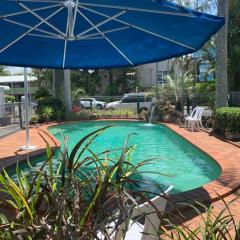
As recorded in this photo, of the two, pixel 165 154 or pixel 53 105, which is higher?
pixel 53 105

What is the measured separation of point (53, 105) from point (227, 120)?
10.8 meters

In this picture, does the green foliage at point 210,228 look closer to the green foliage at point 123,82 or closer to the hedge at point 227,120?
the hedge at point 227,120

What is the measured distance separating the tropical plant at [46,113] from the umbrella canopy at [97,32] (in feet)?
39.9

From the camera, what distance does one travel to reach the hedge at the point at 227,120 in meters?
11.9

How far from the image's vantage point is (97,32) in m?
7.16

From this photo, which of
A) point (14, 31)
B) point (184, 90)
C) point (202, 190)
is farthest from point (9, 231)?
point (184, 90)

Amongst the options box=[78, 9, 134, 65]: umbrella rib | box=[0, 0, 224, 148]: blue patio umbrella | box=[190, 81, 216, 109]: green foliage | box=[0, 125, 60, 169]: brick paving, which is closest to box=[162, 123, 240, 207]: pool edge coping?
box=[0, 0, 224, 148]: blue patio umbrella

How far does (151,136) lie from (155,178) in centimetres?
707

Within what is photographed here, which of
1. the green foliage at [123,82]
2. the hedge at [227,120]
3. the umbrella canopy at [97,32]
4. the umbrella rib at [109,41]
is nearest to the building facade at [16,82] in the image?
the green foliage at [123,82]

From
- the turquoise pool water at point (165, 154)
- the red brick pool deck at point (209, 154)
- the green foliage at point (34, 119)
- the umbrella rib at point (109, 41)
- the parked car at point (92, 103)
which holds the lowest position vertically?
the turquoise pool water at point (165, 154)

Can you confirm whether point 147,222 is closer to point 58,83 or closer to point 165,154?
point 165,154

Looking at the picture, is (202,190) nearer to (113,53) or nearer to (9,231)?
(113,53)

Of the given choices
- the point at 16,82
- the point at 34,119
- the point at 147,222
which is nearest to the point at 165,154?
the point at 147,222

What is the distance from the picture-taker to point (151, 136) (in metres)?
14.6
